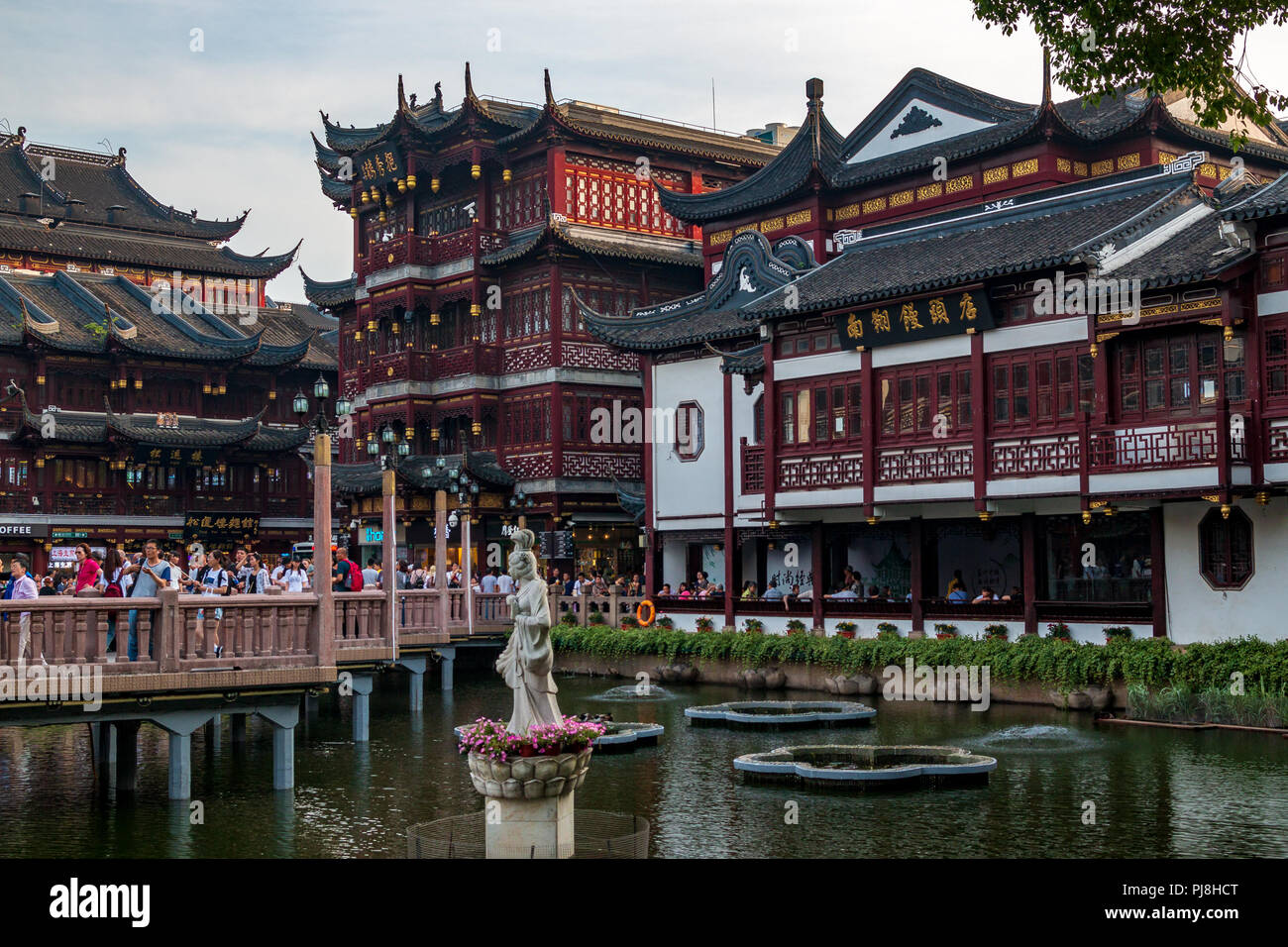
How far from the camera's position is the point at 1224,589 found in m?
27.1

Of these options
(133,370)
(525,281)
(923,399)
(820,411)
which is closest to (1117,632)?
(923,399)

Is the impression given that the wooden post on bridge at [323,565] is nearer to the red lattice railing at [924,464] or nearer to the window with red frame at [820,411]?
the red lattice railing at [924,464]

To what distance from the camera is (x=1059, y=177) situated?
36781 millimetres

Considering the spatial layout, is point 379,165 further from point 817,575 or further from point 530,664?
point 530,664

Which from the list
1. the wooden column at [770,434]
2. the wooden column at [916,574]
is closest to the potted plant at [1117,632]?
the wooden column at [916,574]

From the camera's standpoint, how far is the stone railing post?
58.4 feet

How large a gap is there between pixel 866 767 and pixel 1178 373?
38.2 feet

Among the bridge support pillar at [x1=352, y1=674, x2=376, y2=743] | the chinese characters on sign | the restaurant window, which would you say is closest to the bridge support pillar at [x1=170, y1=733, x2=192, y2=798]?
the bridge support pillar at [x1=352, y1=674, x2=376, y2=743]

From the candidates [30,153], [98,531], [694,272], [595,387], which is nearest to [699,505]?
[595,387]

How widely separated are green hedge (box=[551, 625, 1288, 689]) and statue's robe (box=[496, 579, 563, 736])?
48.1 ft

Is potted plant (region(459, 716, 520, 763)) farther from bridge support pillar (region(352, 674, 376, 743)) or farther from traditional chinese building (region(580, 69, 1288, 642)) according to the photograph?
traditional chinese building (region(580, 69, 1288, 642))

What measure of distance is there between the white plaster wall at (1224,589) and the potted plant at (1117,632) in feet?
2.50

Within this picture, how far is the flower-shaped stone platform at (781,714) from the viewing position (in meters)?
25.6
